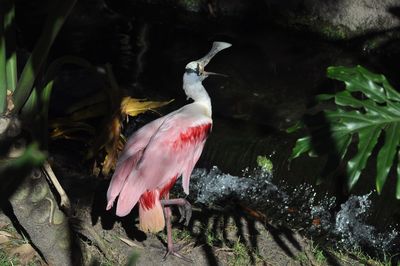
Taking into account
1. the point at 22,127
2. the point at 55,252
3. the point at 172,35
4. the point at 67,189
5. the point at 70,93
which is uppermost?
the point at 22,127

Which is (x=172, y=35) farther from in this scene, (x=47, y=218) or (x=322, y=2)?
(x=47, y=218)

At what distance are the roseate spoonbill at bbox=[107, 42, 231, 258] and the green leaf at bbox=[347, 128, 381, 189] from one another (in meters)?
1.08

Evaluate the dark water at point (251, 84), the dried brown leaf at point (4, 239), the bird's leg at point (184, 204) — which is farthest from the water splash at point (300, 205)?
the dried brown leaf at point (4, 239)

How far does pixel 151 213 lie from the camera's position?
3295 mm

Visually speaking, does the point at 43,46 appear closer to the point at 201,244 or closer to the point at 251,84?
the point at 201,244

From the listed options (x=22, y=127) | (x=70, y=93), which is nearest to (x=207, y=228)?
(x=22, y=127)

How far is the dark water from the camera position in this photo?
15.9 ft

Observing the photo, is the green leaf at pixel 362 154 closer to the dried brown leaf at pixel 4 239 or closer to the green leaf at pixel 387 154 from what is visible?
the green leaf at pixel 387 154

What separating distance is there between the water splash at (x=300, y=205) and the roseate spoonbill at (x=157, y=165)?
1059 mm

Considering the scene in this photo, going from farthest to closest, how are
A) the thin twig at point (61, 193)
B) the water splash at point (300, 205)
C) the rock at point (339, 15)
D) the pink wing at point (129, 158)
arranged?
the rock at point (339, 15), the water splash at point (300, 205), the pink wing at point (129, 158), the thin twig at point (61, 193)

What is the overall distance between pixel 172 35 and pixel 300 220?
168 inches

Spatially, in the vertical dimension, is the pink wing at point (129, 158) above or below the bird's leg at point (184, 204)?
above

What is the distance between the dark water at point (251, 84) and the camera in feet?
15.9

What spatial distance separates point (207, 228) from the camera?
12.1ft
